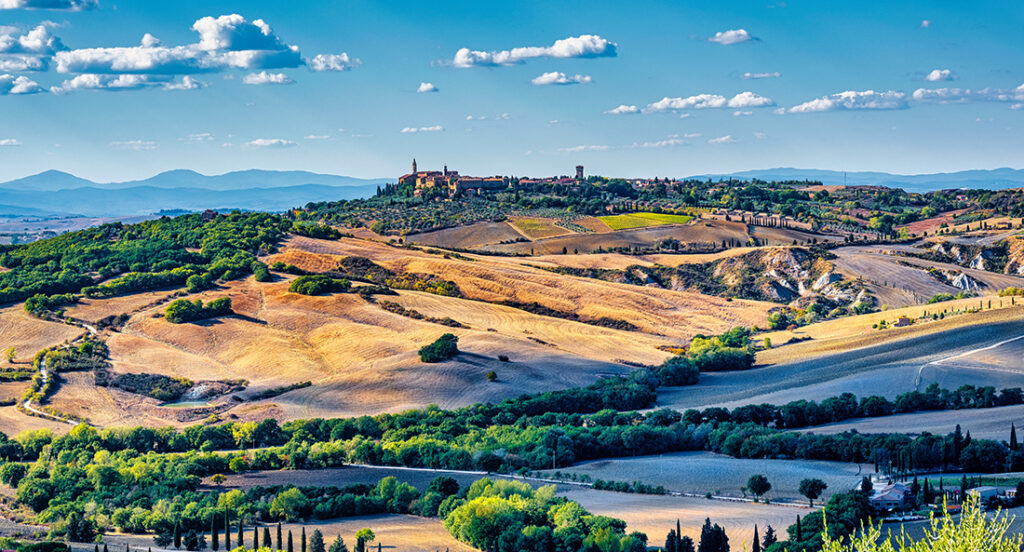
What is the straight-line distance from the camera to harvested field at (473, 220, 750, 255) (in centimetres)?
17475

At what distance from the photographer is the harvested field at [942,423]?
79750 mm

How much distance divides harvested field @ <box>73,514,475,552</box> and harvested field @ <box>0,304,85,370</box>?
5090 centimetres

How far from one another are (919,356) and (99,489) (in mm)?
67147

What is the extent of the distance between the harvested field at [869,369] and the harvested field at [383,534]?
113 ft

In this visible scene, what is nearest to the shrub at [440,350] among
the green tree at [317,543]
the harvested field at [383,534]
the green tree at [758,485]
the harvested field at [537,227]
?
the harvested field at [383,534]

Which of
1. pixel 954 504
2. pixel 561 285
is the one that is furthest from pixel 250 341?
pixel 954 504

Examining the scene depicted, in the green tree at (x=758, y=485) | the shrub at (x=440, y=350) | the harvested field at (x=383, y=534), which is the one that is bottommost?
the harvested field at (x=383, y=534)

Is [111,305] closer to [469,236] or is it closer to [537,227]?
[469,236]

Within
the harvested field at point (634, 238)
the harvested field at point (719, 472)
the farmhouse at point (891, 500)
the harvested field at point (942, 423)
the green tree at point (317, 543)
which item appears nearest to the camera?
the green tree at point (317, 543)

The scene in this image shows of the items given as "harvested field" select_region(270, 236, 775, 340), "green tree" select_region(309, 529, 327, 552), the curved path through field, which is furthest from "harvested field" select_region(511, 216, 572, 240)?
"green tree" select_region(309, 529, 327, 552)

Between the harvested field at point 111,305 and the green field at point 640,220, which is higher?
the green field at point 640,220

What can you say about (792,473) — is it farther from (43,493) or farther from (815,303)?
(815,303)

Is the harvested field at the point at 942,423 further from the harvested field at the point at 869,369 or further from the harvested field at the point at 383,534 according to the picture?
the harvested field at the point at 383,534

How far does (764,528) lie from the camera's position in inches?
2370
